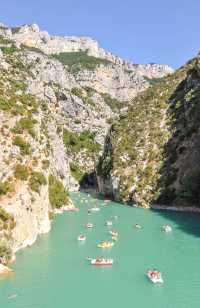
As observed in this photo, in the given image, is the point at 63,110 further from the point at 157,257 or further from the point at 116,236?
the point at 157,257

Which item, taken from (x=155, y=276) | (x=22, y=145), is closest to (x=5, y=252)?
(x=155, y=276)

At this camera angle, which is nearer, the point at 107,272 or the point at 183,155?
the point at 107,272

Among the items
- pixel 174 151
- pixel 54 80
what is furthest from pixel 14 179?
pixel 54 80

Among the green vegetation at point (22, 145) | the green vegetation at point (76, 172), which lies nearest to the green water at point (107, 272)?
the green vegetation at point (22, 145)

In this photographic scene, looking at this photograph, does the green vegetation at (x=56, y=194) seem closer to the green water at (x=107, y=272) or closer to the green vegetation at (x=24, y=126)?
the green water at (x=107, y=272)

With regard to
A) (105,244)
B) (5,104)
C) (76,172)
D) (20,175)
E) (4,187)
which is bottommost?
(105,244)

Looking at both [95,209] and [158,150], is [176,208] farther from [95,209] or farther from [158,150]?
[158,150]
